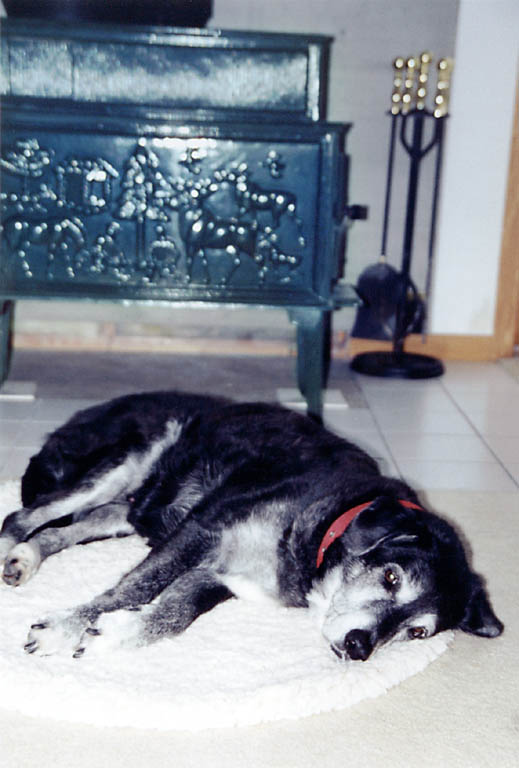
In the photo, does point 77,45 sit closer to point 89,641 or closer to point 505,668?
point 89,641

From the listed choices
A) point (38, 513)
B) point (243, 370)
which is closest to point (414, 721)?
point (38, 513)

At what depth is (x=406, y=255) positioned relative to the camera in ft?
16.5

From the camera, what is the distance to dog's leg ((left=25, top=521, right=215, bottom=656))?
2121mm

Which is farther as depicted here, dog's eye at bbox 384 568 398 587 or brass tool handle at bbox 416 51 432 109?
brass tool handle at bbox 416 51 432 109

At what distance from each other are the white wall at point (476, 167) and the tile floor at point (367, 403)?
15.5 inches

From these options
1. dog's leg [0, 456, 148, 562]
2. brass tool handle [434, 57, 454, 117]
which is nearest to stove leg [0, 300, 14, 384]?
dog's leg [0, 456, 148, 562]

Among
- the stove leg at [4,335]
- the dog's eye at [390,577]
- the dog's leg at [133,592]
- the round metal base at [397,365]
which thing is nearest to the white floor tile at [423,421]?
the round metal base at [397,365]

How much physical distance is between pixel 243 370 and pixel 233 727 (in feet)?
10.5

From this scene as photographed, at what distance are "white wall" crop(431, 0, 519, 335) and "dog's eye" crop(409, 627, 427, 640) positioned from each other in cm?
354

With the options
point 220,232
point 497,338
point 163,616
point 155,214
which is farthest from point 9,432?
point 497,338

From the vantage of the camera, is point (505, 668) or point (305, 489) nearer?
point (505, 668)

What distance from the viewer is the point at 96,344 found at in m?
5.35

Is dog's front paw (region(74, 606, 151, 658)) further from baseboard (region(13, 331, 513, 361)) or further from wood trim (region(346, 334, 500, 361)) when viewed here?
wood trim (region(346, 334, 500, 361))

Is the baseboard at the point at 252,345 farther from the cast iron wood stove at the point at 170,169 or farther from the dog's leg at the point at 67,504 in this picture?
the dog's leg at the point at 67,504
